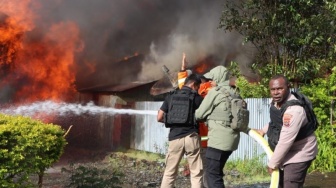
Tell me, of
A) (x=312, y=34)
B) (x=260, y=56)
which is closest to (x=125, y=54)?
(x=260, y=56)

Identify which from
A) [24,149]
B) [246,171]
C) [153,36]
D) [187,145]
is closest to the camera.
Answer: [24,149]

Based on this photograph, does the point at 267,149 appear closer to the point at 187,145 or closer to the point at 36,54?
the point at 187,145

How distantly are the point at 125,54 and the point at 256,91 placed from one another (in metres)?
8.27

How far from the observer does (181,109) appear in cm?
515

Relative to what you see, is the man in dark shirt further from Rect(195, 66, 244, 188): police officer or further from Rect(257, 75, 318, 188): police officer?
Rect(257, 75, 318, 188): police officer

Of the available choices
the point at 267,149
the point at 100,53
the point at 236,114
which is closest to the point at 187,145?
the point at 236,114

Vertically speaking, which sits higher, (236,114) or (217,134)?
(236,114)

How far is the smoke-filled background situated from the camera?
13605 millimetres

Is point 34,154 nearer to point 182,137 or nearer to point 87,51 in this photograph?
point 182,137

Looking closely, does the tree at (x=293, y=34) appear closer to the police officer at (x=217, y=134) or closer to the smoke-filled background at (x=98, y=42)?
the smoke-filled background at (x=98, y=42)

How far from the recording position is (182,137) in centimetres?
526

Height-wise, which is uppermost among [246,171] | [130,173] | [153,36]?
[153,36]

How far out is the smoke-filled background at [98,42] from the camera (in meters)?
13.6

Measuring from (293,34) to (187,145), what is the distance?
577 centimetres
